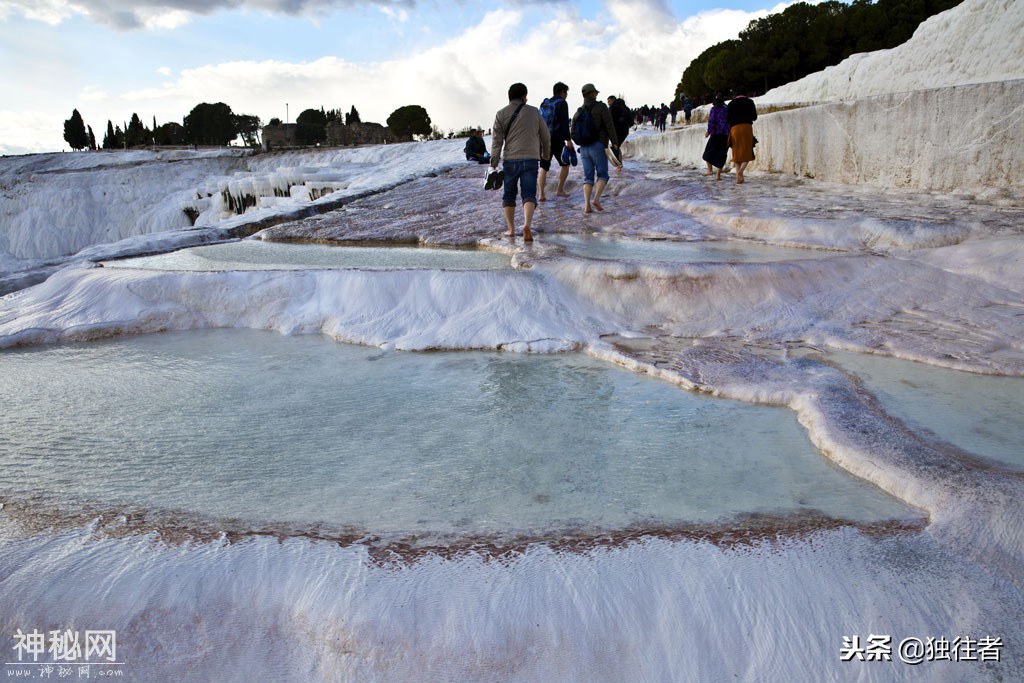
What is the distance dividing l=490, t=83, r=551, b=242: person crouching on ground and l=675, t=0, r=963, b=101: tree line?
2493cm

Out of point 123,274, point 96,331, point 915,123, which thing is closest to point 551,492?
point 96,331

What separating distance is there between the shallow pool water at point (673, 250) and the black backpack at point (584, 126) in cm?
131

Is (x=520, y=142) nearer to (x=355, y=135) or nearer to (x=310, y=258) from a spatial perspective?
(x=310, y=258)

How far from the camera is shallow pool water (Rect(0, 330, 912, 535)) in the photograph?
1.85 meters

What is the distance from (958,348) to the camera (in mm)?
3111

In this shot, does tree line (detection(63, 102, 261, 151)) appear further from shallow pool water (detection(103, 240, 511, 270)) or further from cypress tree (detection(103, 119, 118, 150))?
shallow pool water (detection(103, 240, 511, 270))

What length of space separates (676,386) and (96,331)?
327 cm

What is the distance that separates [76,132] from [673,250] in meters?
59.9

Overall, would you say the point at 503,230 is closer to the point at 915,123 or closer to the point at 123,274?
the point at 123,274

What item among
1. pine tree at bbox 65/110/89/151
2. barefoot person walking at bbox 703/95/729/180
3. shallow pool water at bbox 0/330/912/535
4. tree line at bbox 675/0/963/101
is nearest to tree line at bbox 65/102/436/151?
pine tree at bbox 65/110/89/151

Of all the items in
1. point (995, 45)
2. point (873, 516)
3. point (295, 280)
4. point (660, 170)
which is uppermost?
point (995, 45)

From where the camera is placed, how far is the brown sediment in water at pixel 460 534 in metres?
1.64

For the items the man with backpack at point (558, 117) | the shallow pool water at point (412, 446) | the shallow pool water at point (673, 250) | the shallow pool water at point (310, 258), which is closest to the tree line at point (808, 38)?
the man with backpack at point (558, 117)

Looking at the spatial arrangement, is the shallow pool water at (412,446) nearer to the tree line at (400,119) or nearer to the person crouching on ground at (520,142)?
the person crouching on ground at (520,142)
